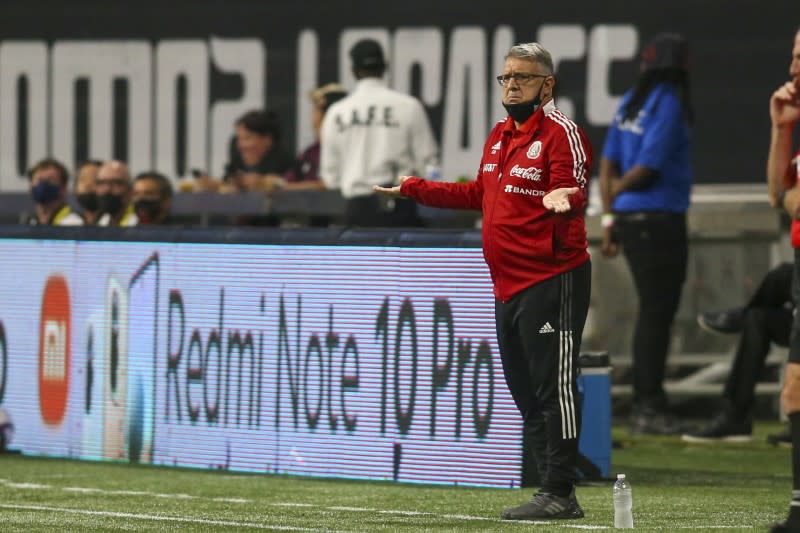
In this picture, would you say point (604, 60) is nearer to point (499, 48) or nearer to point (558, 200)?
point (499, 48)

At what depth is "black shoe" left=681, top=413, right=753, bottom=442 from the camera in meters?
11.1

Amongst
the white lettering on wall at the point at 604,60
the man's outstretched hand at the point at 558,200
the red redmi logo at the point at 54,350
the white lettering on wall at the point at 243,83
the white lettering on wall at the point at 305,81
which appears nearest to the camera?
the man's outstretched hand at the point at 558,200

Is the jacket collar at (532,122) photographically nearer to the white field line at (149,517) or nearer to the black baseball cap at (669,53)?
the white field line at (149,517)

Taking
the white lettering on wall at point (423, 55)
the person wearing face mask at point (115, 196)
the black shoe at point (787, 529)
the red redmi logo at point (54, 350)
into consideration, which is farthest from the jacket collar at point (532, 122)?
the white lettering on wall at point (423, 55)

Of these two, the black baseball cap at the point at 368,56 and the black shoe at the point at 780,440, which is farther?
the black baseball cap at the point at 368,56

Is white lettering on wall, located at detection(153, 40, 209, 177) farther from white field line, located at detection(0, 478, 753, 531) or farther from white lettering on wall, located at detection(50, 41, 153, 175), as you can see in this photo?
white field line, located at detection(0, 478, 753, 531)

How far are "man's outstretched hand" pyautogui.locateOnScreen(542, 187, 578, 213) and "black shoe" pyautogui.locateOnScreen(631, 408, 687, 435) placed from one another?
4.66 m

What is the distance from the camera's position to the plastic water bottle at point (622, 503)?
6.71 metres

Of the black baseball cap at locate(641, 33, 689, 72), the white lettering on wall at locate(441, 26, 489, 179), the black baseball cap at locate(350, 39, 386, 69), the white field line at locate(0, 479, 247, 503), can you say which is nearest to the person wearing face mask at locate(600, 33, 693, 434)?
the black baseball cap at locate(641, 33, 689, 72)

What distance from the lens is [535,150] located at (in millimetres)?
7250

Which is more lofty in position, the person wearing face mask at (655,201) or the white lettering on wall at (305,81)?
the white lettering on wall at (305,81)

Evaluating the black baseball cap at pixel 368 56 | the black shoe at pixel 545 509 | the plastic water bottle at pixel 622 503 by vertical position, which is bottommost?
the black shoe at pixel 545 509

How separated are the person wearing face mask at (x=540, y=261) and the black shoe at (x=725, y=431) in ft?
12.9

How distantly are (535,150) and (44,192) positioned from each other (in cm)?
552
